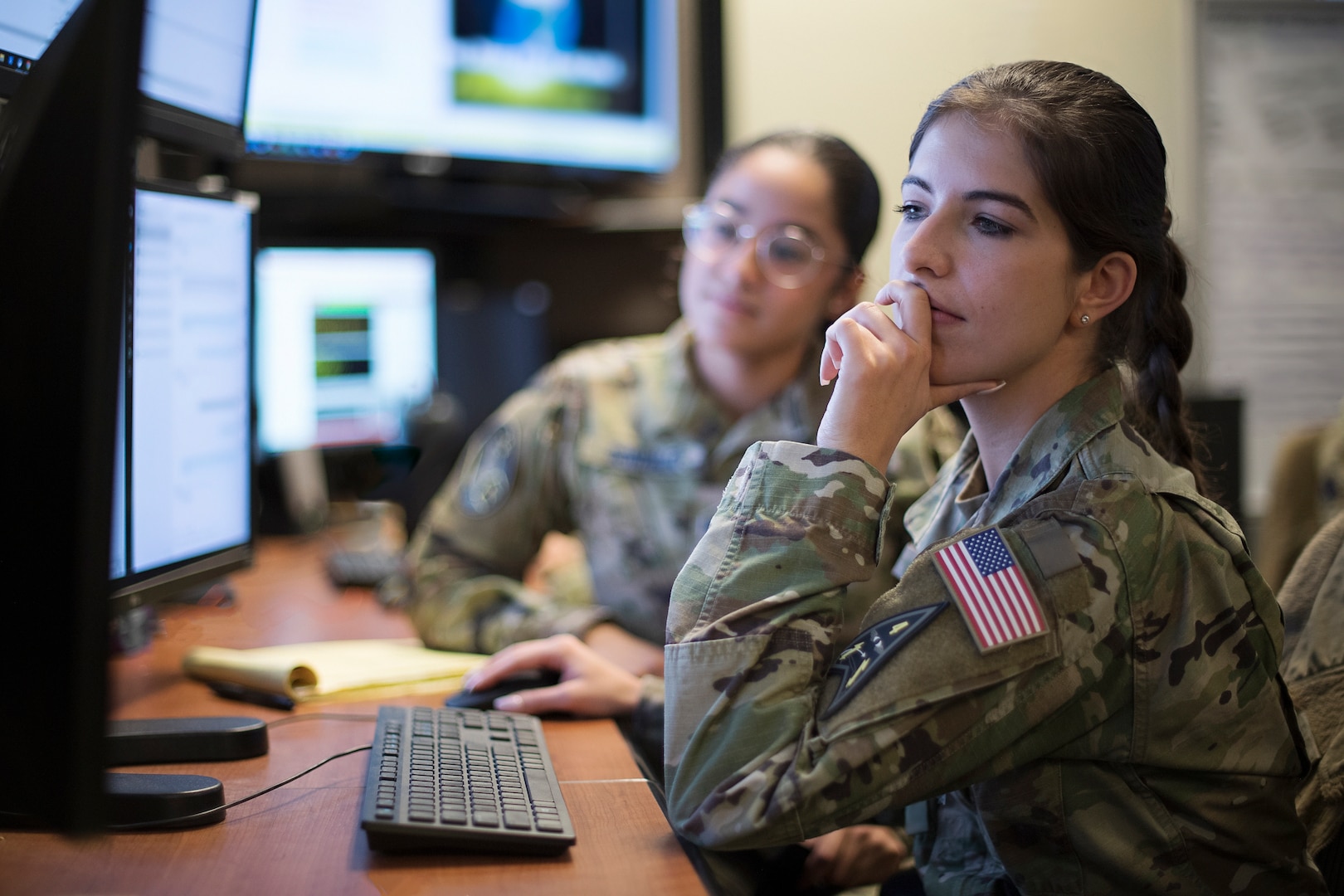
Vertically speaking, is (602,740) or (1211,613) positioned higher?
(1211,613)

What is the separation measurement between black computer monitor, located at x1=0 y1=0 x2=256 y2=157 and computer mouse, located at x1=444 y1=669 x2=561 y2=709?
61 centimetres

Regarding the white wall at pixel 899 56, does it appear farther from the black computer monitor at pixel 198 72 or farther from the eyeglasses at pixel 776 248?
Result: the black computer monitor at pixel 198 72

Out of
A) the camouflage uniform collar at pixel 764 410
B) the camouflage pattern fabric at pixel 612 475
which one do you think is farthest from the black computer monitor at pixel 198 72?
the camouflage uniform collar at pixel 764 410

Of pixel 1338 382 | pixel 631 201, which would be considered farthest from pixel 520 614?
pixel 1338 382

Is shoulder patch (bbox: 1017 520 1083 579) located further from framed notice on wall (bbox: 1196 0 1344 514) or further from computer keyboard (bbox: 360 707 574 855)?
framed notice on wall (bbox: 1196 0 1344 514)

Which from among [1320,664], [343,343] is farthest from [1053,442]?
[343,343]

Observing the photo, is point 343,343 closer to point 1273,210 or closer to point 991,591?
point 991,591

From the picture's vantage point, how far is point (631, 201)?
2.45 meters

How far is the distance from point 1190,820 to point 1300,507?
0.86 m

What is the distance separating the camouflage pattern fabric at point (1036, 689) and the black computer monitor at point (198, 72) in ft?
2.28

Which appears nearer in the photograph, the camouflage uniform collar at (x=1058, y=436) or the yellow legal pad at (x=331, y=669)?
the camouflage uniform collar at (x=1058, y=436)

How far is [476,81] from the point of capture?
222cm

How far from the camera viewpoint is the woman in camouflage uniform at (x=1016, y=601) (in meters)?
0.75

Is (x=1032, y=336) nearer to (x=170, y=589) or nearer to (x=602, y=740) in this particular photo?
(x=602, y=740)
